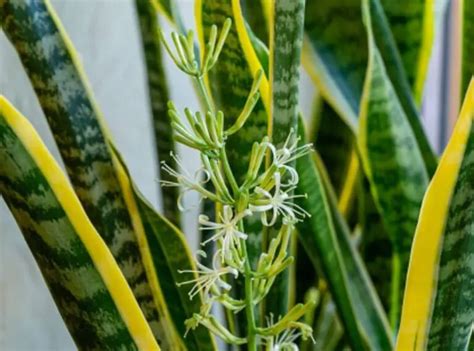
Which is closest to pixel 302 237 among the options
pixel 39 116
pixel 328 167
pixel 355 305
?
pixel 355 305

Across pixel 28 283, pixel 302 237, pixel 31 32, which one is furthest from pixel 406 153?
pixel 28 283

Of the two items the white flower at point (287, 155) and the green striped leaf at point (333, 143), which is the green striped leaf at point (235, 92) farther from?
the green striped leaf at point (333, 143)

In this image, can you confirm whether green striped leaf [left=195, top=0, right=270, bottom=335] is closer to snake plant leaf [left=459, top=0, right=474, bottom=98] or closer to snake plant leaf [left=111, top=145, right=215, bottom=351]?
snake plant leaf [left=111, top=145, right=215, bottom=351]

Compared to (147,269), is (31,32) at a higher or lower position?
higher

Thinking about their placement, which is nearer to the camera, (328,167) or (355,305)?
(355,305)

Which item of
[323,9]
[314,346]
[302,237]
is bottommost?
[314,346]

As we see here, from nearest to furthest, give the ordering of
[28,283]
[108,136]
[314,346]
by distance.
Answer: [108,136]
[314,346]
[28,283]

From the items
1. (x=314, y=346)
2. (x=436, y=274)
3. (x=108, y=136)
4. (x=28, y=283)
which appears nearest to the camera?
(x=436, y=274)

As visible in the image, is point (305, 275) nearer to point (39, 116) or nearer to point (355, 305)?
point (355, 305)
